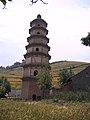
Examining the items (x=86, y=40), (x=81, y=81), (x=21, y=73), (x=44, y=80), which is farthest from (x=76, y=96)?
(x=21, y=73)

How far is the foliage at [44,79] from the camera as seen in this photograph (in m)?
57.6

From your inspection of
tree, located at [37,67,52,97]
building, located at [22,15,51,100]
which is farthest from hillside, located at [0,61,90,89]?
building, located at [22,15,51,100]

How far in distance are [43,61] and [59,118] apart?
1724 inches

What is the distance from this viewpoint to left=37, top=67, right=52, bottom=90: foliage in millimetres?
57625

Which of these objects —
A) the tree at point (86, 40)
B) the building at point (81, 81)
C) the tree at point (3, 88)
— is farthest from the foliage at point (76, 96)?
the tree at point (3, 88)

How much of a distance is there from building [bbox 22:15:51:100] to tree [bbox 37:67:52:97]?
2.92 feet

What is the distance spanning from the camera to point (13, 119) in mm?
12867

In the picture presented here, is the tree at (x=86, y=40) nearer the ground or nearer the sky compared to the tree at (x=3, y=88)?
nearer the sky

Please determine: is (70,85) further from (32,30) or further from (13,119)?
(13,119)

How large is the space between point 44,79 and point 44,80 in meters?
0.19

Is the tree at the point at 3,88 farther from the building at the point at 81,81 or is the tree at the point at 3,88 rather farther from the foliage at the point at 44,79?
the building at the point at 81,81

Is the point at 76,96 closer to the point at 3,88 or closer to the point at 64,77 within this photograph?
the point at 64,77

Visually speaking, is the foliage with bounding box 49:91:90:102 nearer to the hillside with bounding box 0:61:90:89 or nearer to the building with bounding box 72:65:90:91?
the building with bounding box 72:65:90:91

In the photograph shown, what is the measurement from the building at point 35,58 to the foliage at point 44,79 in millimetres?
949
